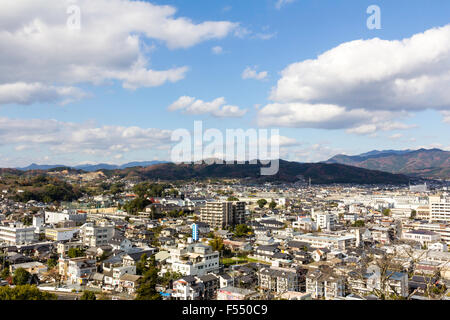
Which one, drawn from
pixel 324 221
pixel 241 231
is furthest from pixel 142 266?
pixel 324 221

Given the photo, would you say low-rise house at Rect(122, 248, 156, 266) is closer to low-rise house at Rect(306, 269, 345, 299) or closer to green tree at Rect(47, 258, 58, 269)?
green tree at Rect(47, 258, 58, 269)

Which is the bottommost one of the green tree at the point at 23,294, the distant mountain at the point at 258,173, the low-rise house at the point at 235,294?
the low-rise house at the point at 235,294

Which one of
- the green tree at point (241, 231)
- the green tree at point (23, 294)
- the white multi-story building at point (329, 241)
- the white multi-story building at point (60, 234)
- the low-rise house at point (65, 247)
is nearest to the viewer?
the green tree at point (23, 294)

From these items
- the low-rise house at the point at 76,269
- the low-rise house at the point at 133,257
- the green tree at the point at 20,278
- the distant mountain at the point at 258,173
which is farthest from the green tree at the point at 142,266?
the distant mountain at the point at 258,173

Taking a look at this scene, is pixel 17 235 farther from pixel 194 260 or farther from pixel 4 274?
pixel 194 260

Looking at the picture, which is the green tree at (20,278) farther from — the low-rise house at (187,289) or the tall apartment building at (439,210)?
the tall apartment building at (439,210)
